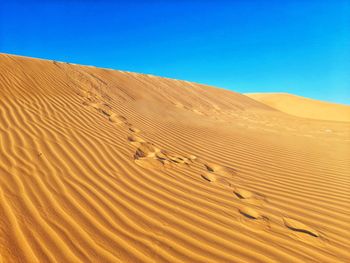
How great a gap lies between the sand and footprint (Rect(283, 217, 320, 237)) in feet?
0.04

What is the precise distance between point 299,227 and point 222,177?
139cm

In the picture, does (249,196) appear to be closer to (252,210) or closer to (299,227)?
(252,210)

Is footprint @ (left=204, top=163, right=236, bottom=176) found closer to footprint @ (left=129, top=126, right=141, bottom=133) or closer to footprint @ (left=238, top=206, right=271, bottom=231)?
footprint @ (left=238, top=206, right=271, bottom=231)

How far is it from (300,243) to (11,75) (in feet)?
33.2

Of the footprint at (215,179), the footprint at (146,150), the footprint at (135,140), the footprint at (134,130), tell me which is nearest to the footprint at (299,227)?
the footprint at (215,179)

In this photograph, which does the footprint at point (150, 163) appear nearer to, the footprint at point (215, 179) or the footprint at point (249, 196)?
the footprint at point (215, 179)

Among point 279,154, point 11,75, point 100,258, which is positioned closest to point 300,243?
point 100,258

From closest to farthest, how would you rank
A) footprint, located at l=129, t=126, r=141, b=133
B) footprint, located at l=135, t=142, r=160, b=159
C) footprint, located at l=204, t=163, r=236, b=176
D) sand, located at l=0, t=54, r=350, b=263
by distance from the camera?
sand, located at l=0, t=54, r=350, b=263 < footprint, located at l=204, t=163, r=236, b=176 < footprint, located at l=135, t=142, r=160, b=159 < footprint, located at l=129, t=126, r=141, b=133

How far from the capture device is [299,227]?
2590mm

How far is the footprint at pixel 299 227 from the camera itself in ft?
8.25

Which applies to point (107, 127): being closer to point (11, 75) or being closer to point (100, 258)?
point (100, 258)

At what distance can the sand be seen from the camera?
2.14 metres

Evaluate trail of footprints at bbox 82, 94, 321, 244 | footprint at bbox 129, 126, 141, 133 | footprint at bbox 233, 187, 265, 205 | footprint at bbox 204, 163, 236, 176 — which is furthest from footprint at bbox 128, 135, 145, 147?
footprint at bbox 233, 187, 265, 205

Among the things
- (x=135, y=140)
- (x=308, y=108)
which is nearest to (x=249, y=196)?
(x=135, y=140)
